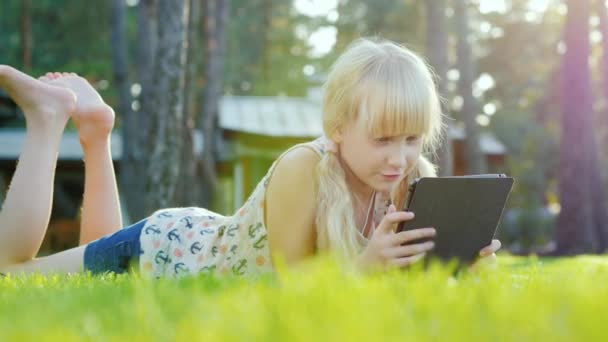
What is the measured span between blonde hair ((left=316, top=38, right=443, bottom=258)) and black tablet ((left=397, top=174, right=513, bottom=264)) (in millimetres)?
344

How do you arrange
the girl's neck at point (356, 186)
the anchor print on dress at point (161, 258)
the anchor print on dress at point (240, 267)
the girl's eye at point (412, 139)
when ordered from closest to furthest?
1. the girl's eye at point (412, 139)
2. the girl's neck at point (356, 186)
3. the anchor print on dress at point (240, 267)
4. the anchor print on dress at point (161, 258)

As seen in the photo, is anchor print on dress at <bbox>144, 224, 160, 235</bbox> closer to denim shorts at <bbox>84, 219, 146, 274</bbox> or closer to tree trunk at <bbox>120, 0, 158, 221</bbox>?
denim shorts at <bbox>84, 219, 146, 274</bbox>

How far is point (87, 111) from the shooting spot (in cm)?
505

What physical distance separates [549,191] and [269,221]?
156 feet

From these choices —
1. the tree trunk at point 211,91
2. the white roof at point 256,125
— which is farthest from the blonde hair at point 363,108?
the white roof at point 256,125

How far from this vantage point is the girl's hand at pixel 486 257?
3.60m

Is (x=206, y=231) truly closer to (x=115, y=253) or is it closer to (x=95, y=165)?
(x=115, y=253)

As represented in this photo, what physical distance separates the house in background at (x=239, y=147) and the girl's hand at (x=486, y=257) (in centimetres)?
1648

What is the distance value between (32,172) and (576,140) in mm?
11525

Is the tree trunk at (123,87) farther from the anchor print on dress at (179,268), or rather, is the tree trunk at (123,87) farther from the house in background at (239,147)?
the anchor print on dress at (179,268)

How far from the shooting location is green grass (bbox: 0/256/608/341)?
1.52 meters

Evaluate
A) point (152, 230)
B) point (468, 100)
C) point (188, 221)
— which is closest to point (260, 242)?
point (188, 221)

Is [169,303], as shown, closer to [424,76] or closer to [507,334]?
[507,334]

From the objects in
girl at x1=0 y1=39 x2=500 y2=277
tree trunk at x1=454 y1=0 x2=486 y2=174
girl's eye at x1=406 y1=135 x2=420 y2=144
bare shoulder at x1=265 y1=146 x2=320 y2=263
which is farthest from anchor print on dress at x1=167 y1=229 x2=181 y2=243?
tree trunk at x1=454 y1=0 x2=486 y2=174
